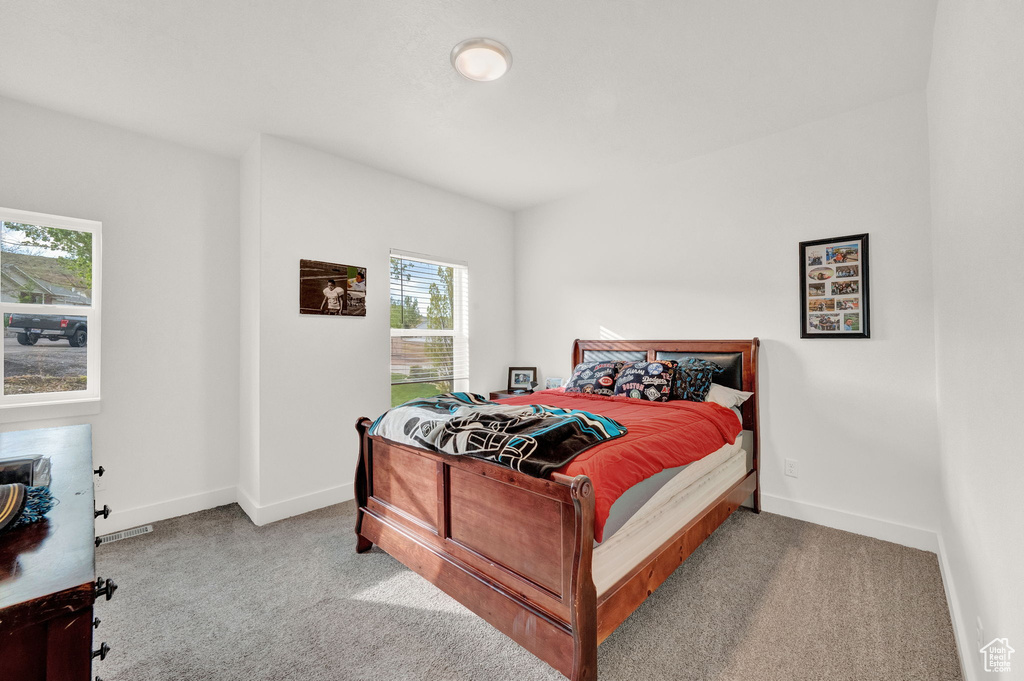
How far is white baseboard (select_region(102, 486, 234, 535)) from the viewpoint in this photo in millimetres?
2895

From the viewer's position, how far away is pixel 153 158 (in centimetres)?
310

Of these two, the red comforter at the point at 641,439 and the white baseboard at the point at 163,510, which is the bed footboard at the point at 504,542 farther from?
the white baseboard at the point at 163,510

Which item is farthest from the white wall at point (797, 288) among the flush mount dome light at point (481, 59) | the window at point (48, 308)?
the window at point (48, 308)

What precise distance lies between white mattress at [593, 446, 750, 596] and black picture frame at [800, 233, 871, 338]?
956 mm

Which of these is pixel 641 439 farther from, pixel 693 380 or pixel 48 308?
pixel 48 308

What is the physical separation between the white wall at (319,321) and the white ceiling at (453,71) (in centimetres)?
34

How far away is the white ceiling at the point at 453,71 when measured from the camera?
1.99 meters

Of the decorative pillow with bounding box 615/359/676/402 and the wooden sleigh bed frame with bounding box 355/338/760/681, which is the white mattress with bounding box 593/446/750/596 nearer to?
the wooden sleigh bed frame with bounding box 355/338/760/681

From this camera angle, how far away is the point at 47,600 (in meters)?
0.62

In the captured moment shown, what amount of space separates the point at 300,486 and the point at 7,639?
2.89m

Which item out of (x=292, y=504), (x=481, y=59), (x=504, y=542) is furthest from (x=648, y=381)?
(x=292, y=504)

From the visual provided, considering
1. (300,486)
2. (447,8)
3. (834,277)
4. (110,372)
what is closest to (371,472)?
(300,486)

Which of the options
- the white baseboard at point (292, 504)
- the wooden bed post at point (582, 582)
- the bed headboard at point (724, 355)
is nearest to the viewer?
the wooden bed post at point (582, 582)

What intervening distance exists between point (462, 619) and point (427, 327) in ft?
8.88
